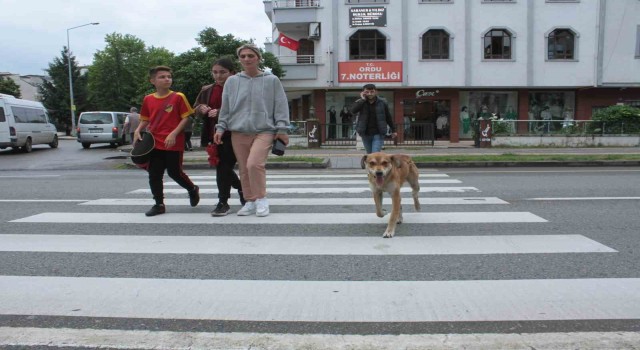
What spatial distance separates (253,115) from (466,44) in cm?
2434

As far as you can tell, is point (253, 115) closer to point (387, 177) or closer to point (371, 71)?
point (387, 177)

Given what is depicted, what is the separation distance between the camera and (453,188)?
352 inches

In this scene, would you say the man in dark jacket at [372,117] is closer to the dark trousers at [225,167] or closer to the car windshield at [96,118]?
the dark trousers at [225,167]

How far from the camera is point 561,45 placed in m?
28.2

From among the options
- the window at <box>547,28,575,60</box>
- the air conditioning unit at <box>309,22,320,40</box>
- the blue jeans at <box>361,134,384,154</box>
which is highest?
the air conditioning unit at <box>309,22,320,40</box>

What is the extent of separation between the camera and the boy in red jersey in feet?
20.6

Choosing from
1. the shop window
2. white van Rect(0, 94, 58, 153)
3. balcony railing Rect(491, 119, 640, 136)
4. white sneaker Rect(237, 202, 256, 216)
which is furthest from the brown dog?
the shop window

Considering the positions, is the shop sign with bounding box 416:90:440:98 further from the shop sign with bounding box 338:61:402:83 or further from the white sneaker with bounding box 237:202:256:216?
the white sneaker with bounding box 237:202:256:216

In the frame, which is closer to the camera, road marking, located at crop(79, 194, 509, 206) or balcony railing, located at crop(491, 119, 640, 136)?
road marking, located at crop(79, 194, 509, 206)

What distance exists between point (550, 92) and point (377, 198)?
27589 millimetres

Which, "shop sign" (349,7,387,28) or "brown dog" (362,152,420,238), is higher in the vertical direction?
"shop sign" (349,7,387,28)

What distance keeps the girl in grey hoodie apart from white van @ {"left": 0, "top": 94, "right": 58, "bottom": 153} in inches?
732

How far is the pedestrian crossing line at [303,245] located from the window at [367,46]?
78.5 ft

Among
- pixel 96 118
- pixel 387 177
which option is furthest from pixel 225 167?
pixel 96 118
